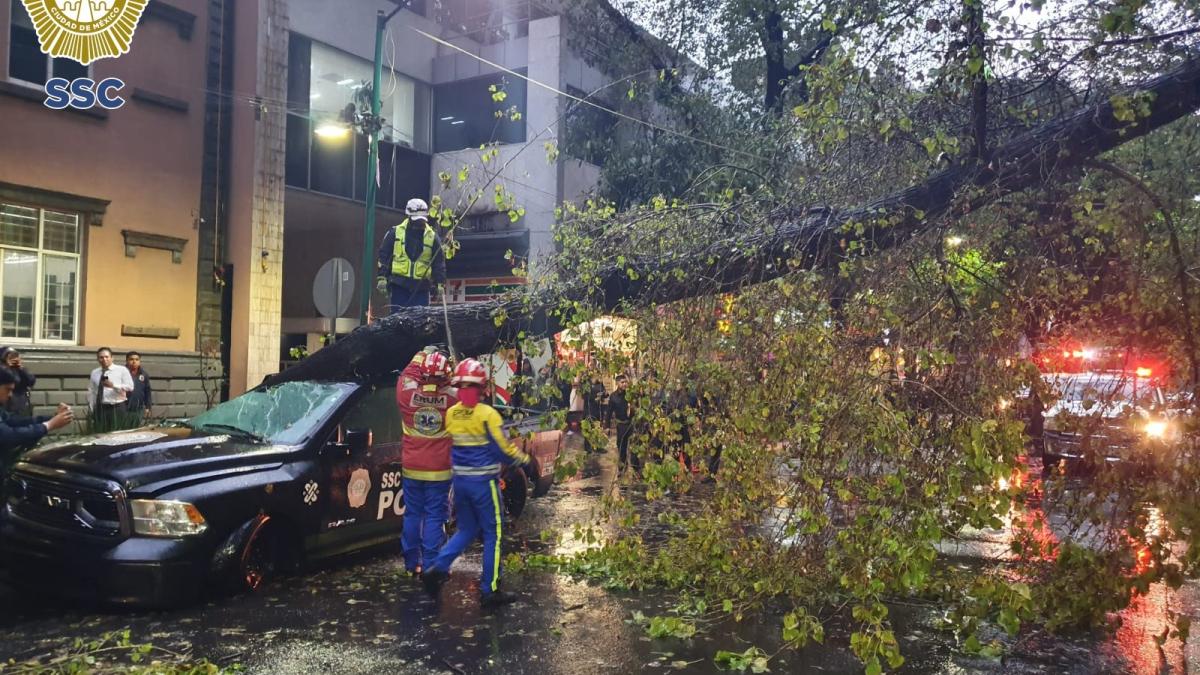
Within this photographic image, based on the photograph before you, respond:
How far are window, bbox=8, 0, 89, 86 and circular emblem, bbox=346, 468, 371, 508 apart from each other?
9.30 metres

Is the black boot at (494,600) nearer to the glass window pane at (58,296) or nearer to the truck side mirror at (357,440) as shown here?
the truck side mirror at (357,440)

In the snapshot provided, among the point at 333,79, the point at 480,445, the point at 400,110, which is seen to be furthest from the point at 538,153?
the point at 480,445

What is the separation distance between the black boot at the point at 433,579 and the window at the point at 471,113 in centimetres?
1499

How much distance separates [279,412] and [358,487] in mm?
877

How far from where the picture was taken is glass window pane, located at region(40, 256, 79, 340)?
1286 centimetres

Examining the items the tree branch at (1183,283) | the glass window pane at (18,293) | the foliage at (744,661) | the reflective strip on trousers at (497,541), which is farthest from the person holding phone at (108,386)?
the tree branch at (1183,283)

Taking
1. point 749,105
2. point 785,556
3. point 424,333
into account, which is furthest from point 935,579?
point 749,105

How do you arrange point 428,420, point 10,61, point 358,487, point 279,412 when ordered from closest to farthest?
point 428,420 → point 358,487 → point 279,412 → point 10,61

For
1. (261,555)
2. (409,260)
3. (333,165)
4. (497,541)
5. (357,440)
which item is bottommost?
(261,555)

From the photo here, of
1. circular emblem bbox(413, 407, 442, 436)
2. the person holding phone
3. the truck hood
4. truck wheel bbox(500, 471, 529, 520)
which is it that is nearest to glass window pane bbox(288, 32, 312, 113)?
the person holding phone

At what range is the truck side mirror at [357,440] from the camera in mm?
7016

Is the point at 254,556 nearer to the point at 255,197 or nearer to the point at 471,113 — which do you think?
the point at 255,197

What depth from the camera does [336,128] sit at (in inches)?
640

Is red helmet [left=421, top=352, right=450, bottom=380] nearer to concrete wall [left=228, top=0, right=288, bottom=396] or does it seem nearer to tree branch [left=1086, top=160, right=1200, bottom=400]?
tree branch [left=1086, top=160, right=1200, bottom=400]
